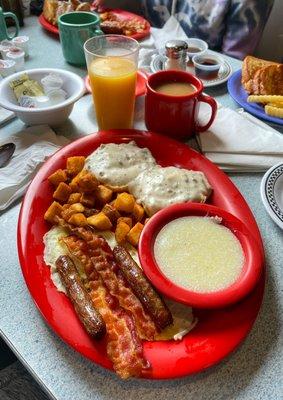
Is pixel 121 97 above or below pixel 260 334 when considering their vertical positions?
above

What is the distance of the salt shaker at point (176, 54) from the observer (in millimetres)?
1266

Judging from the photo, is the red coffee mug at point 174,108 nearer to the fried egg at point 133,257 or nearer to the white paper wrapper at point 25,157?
the white paper wrapper at point 25,157

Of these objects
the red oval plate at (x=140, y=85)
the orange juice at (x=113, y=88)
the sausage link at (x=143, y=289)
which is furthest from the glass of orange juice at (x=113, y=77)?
the sausage link at (x=143, y=289)

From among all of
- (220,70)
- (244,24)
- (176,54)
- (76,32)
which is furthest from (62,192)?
(244,24)

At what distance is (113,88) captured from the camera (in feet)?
3.51

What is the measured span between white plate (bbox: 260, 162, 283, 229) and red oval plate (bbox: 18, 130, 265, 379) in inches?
2.0

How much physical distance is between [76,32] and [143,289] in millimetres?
1087

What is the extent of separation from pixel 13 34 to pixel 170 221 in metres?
1.37

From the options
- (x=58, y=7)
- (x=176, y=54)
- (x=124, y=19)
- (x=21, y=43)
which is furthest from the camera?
(x=124, y=19)

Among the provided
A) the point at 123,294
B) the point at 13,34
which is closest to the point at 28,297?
the point at 123,294

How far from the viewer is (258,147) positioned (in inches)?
42.9

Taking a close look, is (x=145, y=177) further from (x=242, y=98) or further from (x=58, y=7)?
(x=58, y=7)

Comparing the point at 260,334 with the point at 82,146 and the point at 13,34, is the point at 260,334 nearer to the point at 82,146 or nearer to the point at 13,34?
the point at 82,146

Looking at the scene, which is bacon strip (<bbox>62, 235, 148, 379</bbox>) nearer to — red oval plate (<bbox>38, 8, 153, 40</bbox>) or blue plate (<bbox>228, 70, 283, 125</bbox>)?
blue plate (<bbox>228, 70, 283, 125</bbox>)
